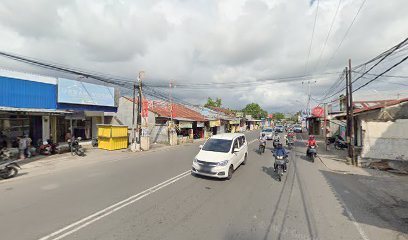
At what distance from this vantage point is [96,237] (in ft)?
Result: 15.5

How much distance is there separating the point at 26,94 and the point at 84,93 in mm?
4909

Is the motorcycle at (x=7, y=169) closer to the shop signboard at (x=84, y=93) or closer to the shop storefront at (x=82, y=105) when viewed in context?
the shop storefront at (x=82, y=105)

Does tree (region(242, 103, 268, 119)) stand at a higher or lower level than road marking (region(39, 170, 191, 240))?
higher

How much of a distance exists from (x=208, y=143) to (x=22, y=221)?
730cm

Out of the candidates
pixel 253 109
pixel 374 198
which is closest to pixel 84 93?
pixel 374 198

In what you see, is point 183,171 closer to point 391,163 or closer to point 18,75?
point 391,163

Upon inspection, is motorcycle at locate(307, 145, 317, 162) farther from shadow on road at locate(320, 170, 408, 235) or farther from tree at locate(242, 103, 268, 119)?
tree at locate(242, 103, 268, 119)

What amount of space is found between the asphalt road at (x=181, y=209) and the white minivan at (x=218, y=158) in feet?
1.27

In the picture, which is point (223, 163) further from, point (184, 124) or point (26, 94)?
point (184, 124)

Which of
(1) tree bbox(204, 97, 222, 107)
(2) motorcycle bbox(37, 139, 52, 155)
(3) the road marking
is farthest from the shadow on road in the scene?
(1) tree bbox(204, 97, 222, 107)

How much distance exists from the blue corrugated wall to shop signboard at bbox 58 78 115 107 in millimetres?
679

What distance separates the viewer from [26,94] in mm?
16406

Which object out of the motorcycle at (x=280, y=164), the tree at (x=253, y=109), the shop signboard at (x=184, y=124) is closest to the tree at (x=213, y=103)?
the tree at (x=253, y=109)

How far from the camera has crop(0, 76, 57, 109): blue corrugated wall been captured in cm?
1516
